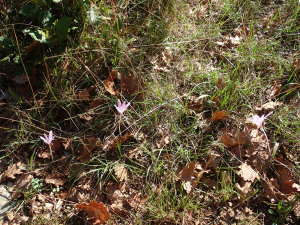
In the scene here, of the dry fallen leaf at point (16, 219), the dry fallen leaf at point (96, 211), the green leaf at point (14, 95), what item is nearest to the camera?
the dry fallen leaf at point (96, 211)

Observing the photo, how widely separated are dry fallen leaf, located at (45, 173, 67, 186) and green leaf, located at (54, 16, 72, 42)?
114cm

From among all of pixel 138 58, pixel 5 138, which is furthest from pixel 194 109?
pixel 5 138

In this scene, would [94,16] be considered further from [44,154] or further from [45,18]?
[44,154]

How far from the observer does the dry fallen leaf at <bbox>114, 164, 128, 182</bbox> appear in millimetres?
2111

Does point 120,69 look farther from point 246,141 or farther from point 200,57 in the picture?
point 246,141

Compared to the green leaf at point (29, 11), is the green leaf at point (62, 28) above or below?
below

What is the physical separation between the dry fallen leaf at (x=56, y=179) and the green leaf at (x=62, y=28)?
1144mm

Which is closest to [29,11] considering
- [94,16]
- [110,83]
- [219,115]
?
[94,16]

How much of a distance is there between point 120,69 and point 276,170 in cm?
160

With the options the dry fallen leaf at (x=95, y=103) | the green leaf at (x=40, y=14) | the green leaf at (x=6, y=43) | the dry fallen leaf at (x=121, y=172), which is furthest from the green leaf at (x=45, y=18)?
the dry fallen leaf at (x=121, y=172)

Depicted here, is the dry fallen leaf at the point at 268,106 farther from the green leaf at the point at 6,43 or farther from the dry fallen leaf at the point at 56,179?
the green leaf at the point at 6,43

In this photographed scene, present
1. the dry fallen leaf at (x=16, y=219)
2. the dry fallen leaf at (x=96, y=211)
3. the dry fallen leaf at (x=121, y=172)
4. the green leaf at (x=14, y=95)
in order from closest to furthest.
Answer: the dry fallen leaf at (x=96, y=211), the dry fallen leaf at (x=16, y=219), the dry fallen leaf at (x=121, y=172), the green leaf at (x=14, y=95)

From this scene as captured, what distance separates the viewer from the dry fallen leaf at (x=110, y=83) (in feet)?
7.73

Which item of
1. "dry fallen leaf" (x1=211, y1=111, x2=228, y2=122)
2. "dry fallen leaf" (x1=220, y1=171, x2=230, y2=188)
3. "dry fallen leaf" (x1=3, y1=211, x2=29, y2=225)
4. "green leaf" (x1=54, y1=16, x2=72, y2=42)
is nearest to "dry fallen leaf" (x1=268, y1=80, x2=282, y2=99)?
"dry fallen leaf" (x1=211, y1=111, x2=228, y2=122)
